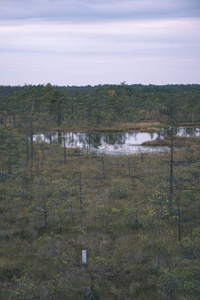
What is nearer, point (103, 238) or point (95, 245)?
point (95, 245)

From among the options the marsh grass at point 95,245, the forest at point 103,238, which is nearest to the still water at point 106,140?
the forest at point 103,238

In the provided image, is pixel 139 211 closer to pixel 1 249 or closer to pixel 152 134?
pixel 1 249

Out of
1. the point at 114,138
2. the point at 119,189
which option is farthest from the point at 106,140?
the point at 119,189

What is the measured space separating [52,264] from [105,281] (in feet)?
6.90

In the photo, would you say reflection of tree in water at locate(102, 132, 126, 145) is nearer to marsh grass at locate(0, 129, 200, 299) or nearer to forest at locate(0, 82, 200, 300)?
forest at locate(0, 82, 200, 300)

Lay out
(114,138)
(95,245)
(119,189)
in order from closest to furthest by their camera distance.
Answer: (95,245) < (119,189) < (114,138)

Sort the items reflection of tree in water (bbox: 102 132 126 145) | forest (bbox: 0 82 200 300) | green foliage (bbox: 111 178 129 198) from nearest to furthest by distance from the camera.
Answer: forest (bbox: 0 82 200 300) → green foliage (bbox: 111 178 129 198) → reflection of tree in water (bbox: 102 132 126 145)

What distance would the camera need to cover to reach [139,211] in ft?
45.3

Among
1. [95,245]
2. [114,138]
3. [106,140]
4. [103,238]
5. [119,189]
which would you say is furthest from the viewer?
[114,138]

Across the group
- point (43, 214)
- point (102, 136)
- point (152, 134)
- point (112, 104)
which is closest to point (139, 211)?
point (43, 214)

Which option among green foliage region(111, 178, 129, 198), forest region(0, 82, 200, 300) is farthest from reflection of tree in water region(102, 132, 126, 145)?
green foliage region(111, 178, 129, 198)

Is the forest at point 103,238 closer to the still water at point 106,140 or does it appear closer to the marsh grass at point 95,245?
the marsh grass at point 95,245

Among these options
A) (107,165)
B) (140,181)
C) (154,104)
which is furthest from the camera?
(154,104)

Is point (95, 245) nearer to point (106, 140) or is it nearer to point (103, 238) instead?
point (103, 238)
